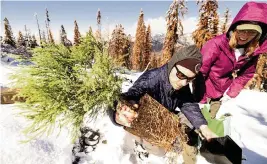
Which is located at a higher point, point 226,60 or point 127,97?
point 226,60

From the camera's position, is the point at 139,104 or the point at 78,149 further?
the point at 78,149

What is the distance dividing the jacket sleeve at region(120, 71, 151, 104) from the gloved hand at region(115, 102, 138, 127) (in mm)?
104

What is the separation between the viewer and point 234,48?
364 cm

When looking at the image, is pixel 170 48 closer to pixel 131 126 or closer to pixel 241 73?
pixel 241 73

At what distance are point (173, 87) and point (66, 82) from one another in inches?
59.8

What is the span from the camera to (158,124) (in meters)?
2.77

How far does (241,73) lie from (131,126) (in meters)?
3.26

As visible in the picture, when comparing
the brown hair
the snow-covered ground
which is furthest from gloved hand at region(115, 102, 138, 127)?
the brown hair

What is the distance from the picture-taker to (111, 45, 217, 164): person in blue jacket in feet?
8.20

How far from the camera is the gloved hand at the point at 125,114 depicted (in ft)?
7.85

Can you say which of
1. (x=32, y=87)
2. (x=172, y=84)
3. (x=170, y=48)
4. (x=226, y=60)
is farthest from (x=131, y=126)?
(x=170, y=48)

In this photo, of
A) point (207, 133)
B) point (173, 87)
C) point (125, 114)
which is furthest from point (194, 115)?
point (125, 114)

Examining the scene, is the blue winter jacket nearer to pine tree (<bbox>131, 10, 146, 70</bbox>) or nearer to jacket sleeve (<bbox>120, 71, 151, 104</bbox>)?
jacket sleeve (<bbox>120, 71, 151, 104</bbox>)

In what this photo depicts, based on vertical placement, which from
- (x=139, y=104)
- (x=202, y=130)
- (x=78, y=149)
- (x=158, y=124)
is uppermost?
(x=139, y=104)
